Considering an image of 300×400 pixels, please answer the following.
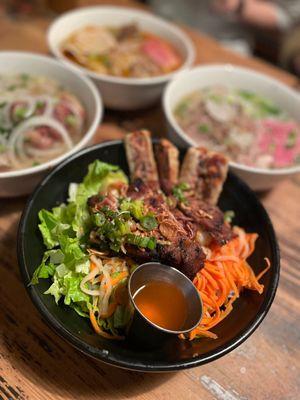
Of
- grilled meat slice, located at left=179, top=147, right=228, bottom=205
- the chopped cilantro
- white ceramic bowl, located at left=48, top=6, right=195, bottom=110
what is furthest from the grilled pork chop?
white ceramic bowl, located at left=48, top=6, right=195, bottom=110

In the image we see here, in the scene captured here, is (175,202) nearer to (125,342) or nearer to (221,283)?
(221,283)

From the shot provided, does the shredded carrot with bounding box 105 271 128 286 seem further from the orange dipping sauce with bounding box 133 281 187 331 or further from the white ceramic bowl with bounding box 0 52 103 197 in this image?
the white ceramic bowl with bounding box 0 52 103 197

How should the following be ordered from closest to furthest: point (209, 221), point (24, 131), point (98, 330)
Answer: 1. point (98, 330)
2. point (209, 221)
3. point (24, 131)

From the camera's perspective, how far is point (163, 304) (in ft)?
5.68

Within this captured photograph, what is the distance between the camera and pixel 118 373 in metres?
1.74

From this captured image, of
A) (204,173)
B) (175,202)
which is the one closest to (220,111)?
(204,173)

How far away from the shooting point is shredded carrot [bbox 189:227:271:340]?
69.3 inches

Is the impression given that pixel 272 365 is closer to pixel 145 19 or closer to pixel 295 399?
pixel 295 399

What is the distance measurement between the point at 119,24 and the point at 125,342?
2833mm

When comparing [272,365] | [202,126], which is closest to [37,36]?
[202,126]

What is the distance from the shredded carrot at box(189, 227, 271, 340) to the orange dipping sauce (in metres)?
0.10

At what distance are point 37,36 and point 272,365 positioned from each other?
318 cm

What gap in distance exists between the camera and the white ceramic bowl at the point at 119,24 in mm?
2779

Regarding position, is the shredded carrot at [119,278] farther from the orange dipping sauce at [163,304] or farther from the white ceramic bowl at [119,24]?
the white ceramic bowl at [119,24]
